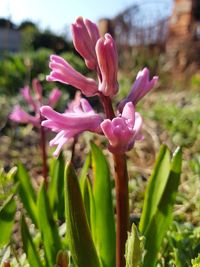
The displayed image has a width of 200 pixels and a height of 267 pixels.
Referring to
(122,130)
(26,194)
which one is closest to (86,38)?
(122,130)

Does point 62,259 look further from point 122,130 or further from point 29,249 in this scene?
point 122,130

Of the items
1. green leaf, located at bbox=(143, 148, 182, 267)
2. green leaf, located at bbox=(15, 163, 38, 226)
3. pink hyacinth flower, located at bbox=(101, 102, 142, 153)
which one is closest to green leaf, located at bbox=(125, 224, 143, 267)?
pink hyacinth flower, located at bbox=(101, 102, 142, 153)

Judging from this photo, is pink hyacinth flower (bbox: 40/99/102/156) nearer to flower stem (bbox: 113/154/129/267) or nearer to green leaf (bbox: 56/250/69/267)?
flower stem (bbox: 113/154/129/267)

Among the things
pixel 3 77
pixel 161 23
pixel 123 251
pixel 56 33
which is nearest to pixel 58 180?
pixel 123 251

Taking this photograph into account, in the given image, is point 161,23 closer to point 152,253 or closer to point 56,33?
point 56,33

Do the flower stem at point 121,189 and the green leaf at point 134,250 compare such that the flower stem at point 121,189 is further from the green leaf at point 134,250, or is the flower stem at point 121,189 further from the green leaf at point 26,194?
the green leaf at point 26,194
